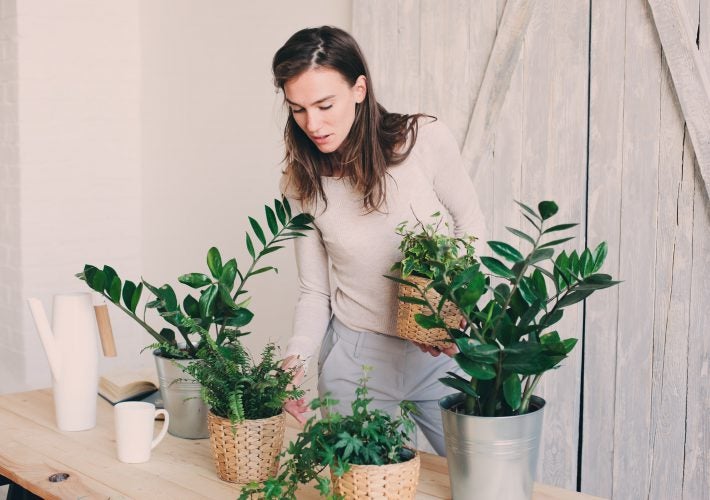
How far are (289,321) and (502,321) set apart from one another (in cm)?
219

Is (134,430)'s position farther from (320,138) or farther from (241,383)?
(320,138)

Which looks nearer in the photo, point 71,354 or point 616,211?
point 71,354

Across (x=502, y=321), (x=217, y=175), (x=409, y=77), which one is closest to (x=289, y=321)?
(x=217, y=175)

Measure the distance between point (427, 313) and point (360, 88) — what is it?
598 mm

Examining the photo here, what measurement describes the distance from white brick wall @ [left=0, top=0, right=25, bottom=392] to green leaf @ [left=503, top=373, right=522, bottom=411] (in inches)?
124

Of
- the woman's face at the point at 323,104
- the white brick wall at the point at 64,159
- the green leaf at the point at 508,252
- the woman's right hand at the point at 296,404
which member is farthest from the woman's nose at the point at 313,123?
the white brick wall at the point at 64,159

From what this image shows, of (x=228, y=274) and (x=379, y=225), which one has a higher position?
(x=379, y=225)

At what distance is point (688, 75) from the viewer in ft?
7.64

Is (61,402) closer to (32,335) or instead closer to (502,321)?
(502,321)

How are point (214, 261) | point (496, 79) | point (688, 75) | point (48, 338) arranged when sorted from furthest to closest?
1. point (496, 79)
2. point (688, 75)
3. point (48, 338)
4. point (214, 261)

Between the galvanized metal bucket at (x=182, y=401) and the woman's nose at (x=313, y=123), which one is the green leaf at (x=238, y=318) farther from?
the woman's nose at (x=313, y=123)

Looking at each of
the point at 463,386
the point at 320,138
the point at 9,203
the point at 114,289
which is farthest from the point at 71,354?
the point at 9,203

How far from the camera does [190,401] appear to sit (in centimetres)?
182

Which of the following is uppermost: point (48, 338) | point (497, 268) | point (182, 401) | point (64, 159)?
point (64, 159)
